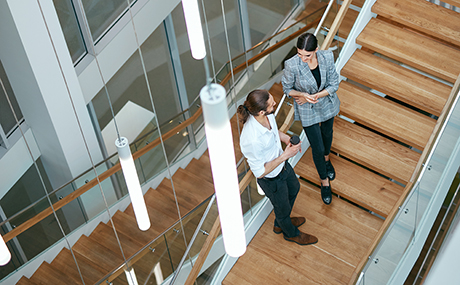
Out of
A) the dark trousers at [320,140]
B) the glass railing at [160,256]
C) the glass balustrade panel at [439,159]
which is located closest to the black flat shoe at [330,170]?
the dark trousers at [320,140]

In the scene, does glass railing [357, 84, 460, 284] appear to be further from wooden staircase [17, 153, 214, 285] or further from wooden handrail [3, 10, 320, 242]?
wooden handrail [3, 10, 320, 242]

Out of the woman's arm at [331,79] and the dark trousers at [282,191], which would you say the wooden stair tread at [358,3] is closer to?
the woman's arm at [331,79]

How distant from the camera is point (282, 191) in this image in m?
4.11

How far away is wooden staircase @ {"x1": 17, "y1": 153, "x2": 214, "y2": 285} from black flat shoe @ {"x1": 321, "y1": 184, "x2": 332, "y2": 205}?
1.79 m

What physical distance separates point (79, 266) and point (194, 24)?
4.41 metres

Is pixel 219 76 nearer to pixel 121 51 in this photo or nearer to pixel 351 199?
pixel 121 51

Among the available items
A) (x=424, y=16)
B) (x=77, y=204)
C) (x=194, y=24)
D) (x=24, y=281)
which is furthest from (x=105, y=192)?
(x=424, y=16)

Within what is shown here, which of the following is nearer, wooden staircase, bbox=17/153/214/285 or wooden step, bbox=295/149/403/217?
wooden step, bbox=295/149/403/217

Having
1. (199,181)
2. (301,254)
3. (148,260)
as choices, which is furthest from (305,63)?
(199,181)

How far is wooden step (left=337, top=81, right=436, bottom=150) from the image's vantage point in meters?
5.04

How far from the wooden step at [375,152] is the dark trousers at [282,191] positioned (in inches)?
42.0

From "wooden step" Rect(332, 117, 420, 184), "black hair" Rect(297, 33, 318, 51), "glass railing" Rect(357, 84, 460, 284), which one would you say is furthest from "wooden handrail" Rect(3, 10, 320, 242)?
"black hair" Rect(297, 33, 318, 51)

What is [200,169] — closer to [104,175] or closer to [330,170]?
[104,175]

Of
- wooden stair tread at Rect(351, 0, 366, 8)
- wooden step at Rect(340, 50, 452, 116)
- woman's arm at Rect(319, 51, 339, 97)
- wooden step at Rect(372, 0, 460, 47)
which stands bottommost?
wooden step at Rect(340, 50, 452, 116)
